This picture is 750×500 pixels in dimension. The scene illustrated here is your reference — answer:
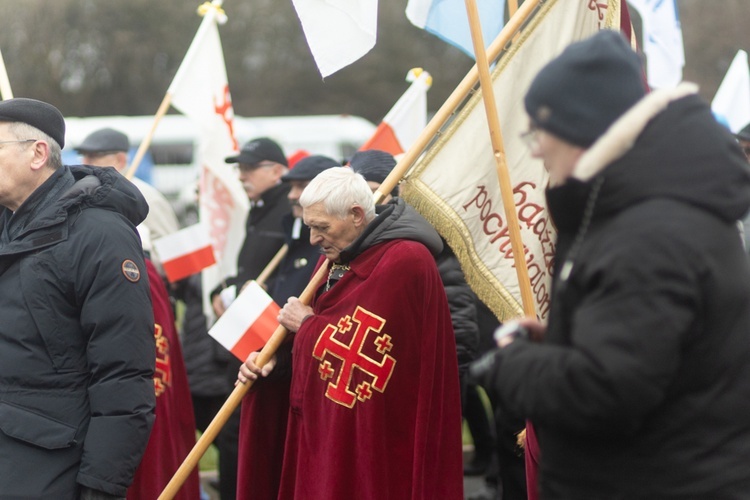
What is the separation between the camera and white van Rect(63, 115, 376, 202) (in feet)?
99.0

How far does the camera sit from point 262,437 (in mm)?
4656

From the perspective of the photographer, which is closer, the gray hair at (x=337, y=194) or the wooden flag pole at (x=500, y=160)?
the wooden flag pole at (x=500, y=160)

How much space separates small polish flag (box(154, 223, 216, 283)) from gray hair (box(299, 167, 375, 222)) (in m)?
2.30

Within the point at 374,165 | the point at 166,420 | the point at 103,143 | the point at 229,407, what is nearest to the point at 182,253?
the point at 103,143

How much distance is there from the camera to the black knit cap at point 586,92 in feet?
7.34

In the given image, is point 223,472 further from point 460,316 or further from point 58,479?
point 58,479

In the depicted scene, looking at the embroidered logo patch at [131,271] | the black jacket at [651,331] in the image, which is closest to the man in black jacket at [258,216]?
the embroidered logo patch at [131,271]

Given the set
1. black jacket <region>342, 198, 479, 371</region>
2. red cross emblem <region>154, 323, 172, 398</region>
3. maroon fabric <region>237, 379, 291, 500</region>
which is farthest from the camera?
red cross emblem <region>154, 323, 172, 398</region>

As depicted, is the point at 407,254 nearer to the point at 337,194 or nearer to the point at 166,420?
the point at 337,194

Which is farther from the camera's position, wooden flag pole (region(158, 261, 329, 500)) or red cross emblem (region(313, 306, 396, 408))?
wooden flag pole (region(158, 261, 329, 500))

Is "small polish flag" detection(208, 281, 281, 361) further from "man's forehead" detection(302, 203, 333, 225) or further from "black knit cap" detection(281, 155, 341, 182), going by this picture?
"black knit cap" detection(281, 155, 341, 182)

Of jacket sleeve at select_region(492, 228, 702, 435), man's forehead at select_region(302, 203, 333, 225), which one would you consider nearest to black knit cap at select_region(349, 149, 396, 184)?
man's forehead at select_region(302, 203, 333, 225)

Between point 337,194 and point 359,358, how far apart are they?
0.62 meters

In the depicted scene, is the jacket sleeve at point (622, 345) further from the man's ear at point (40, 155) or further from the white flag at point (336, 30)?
the white flag at point (336, 30)
